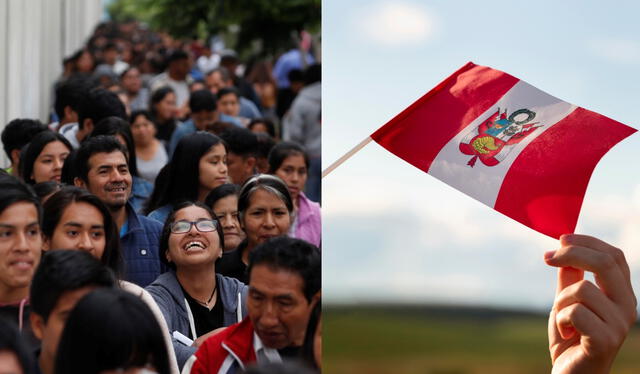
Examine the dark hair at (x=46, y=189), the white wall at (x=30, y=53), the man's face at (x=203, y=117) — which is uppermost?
the white wall at (x=30, y=53)

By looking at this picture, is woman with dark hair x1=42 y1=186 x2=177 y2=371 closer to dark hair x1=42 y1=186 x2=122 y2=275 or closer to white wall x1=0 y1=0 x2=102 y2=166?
dark hair x1=42 y1=186 x2=122 y2=275

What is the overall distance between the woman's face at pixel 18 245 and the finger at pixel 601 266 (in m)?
1.83

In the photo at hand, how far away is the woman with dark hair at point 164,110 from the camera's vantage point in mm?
13193

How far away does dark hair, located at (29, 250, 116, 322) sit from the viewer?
4078 millimetres

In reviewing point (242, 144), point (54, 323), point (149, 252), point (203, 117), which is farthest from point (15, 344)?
point (203, 117)

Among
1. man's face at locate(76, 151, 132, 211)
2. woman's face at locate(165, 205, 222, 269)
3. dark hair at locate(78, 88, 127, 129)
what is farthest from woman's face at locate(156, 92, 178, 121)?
woman's face at locate(165, 205, 222, 269)

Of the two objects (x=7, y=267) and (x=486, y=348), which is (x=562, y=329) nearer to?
(x=486, y=348)

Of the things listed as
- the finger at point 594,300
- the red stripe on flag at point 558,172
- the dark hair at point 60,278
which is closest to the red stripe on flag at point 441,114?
the red stripe on flag at point 558,172

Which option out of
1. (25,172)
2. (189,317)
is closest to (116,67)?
(25,172)

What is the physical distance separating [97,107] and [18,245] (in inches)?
179

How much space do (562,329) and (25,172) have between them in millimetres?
4502

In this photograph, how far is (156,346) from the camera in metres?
3.64

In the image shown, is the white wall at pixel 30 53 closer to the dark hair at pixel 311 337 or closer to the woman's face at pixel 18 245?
the woman's face at pixel 18 245

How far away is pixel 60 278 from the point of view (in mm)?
4078
